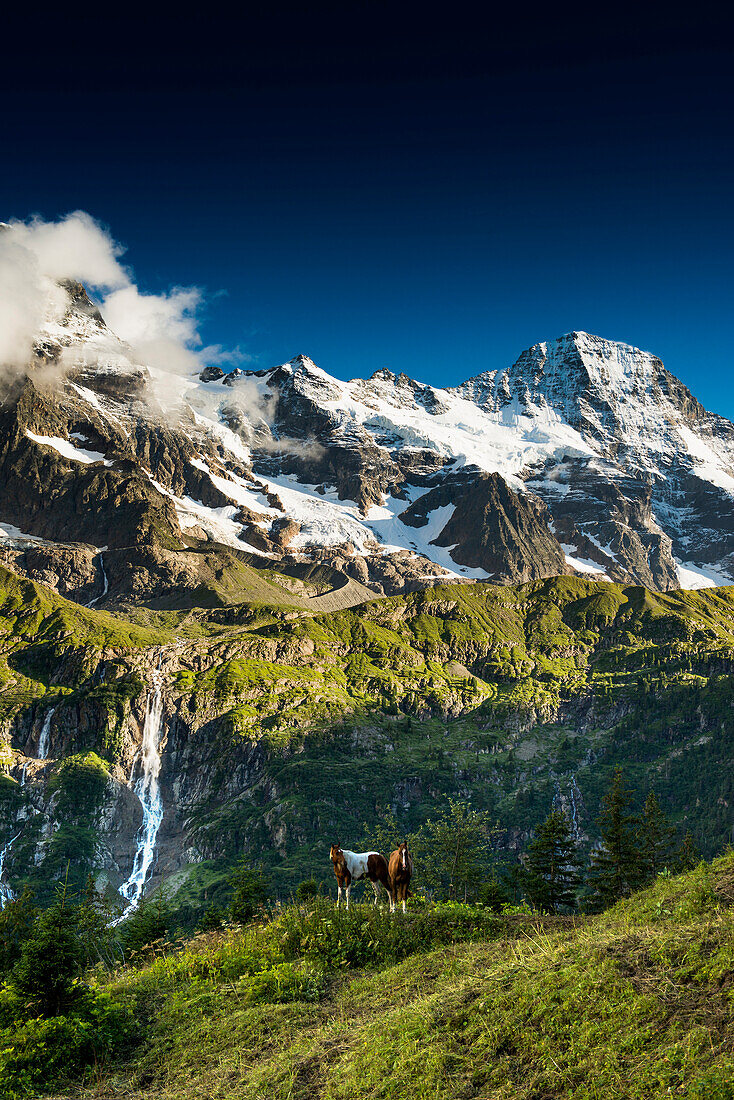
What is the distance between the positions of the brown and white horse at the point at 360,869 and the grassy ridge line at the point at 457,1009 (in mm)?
2898

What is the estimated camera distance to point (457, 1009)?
13.2 m

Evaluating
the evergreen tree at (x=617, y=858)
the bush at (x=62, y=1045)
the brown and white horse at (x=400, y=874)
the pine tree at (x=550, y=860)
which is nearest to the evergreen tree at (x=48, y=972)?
the bush at (x=62, y=1045)

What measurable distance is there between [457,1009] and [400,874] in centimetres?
1088

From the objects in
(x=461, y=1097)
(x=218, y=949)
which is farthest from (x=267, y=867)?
(x=461, y=1097)

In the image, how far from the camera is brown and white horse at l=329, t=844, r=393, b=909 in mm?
24500

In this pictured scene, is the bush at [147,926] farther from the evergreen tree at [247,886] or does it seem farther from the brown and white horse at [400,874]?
the brown and white horse at [400,874]

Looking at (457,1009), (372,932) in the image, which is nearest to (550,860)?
(372,932)

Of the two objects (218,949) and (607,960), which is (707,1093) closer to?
(607,960)

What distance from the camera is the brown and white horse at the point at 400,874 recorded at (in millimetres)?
23734

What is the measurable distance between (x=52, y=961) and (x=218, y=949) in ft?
19.9

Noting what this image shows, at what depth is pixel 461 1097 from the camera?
1096cm

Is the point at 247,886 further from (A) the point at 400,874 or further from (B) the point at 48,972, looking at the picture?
(B) the point at 48,972

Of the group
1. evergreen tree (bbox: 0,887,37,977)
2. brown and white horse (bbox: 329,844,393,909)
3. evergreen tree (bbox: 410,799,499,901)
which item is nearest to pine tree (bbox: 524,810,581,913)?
evergreen tree (bbox: 410,799,499,901)

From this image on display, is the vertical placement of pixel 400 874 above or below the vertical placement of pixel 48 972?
below
